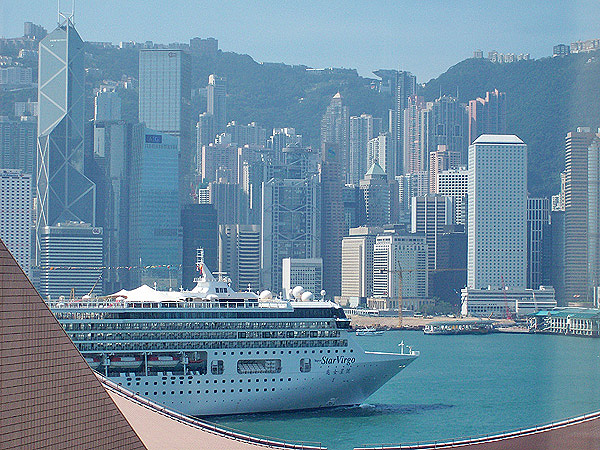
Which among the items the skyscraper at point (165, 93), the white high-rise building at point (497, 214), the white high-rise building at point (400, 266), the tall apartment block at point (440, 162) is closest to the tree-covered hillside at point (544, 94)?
the white high-rise building at point (497, 214)

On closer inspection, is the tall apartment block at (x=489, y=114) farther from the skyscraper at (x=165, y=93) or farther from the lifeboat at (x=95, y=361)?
the lifeboat at (x=95, y=361)

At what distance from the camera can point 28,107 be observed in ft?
112

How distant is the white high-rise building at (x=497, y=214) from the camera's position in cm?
3322

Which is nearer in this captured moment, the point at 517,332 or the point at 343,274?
the point at 517,332

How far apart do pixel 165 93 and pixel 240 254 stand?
30.1ft

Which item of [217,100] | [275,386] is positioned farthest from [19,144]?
[275,386]

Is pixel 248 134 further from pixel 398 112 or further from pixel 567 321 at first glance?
pixel 567 321

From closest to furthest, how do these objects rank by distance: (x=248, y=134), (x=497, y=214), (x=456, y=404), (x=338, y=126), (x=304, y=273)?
(x=456, y=404) < (x=497, y=214) < (x=304, y=273) < (x=248, y=134) < (x=338, y=126)

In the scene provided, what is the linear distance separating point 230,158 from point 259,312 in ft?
132

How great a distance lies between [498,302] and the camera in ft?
120

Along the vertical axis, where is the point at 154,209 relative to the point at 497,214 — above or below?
above

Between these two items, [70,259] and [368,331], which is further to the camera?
[70,259]

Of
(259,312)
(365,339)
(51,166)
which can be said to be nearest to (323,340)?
(259,312)

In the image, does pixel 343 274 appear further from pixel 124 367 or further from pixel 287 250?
pixel 124 367
